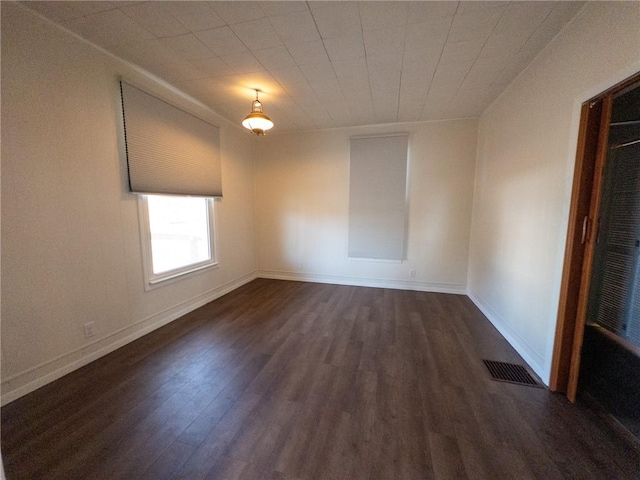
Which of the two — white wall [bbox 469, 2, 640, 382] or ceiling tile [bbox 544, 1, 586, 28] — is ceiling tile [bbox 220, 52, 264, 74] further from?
white wall [bbox 469, 2, 640, 382]

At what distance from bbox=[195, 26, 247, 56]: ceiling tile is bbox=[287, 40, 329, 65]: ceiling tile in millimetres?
432

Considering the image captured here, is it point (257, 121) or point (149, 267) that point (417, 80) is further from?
point (149, 267)

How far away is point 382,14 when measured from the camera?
1747 millimetres

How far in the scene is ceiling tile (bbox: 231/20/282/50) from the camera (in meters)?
1.86

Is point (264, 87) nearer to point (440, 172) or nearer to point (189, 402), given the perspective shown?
point (440, 172)

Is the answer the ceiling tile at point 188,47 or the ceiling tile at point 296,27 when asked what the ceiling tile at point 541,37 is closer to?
the ceiling tile at point 296,27

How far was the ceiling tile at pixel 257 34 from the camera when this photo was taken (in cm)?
186

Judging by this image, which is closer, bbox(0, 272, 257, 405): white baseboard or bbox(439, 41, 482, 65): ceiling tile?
bbox(0, 272, 257, 405): white baseboard

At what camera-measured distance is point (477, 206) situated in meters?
3.72

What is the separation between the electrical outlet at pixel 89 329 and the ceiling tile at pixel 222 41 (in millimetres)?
2653

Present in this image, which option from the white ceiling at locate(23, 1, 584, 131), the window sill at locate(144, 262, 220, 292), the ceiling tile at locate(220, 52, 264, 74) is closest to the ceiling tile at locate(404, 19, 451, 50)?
the white ceiling at locate(23, 1, 584, 131)

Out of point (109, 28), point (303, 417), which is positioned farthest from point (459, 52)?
Result: point (303, 417)

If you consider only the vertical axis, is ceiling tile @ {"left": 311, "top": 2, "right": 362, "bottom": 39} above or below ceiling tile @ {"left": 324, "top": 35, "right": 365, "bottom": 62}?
below

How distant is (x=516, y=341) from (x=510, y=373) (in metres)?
0.53
